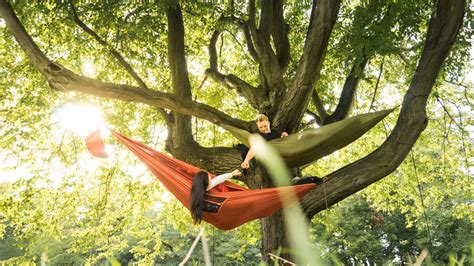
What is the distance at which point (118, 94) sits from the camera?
3.08 meters

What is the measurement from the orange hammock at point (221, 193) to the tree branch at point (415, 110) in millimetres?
433

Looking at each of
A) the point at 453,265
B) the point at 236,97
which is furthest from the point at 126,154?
the point at 453,265

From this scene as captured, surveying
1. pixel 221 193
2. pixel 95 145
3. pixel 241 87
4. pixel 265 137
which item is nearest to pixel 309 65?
pixel 265 137

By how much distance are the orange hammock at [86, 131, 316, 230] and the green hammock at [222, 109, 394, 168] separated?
1.01 ft

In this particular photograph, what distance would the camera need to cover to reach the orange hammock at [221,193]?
2689 millimetres

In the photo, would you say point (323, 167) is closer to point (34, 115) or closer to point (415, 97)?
point (415, 97)

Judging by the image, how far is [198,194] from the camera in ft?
9.14

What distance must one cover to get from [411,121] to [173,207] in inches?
178

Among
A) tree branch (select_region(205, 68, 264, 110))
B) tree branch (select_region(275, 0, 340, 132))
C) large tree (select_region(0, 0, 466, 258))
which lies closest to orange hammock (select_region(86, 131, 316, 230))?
large tree (select_region(0, 0, 466, 258))

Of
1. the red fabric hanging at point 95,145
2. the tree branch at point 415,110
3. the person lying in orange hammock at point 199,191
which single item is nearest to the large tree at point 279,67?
the tree branch at point 415,110

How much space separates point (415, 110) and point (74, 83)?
101 inches

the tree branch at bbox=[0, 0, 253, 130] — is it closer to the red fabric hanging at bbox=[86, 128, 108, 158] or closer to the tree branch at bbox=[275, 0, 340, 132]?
the red fabric hanging at bbox=[86, 128, 108, 158]

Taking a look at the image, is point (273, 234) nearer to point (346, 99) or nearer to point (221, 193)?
point (221, 193)

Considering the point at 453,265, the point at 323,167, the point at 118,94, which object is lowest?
the point at 453,265
